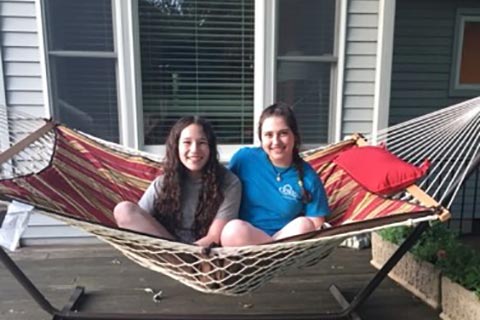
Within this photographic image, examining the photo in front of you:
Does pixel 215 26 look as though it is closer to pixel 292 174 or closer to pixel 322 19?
pixel 322 19

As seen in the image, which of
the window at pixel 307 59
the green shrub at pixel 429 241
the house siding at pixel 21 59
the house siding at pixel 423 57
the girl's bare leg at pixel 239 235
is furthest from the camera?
→ the house siding at pixel 423 57

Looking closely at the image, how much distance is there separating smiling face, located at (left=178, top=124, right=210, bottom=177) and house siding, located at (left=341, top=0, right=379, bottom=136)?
1551mm

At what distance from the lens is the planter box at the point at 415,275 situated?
220cm

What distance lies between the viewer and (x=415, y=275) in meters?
2.35

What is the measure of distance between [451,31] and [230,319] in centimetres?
379

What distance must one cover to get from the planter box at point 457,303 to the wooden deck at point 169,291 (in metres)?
0.12

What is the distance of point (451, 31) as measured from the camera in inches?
171

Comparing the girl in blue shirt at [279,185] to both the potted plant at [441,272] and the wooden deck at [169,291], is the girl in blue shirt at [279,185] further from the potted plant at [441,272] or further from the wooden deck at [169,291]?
the potted plant at [441,272]

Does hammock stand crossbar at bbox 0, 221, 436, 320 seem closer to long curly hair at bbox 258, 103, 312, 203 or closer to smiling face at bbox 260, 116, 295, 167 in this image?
long curly hair at bbox 258, 103, 312, 203

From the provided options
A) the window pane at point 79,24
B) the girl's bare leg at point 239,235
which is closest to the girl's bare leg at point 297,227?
the girl's bare leg at point 239,235

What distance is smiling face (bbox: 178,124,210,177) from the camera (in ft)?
5.94

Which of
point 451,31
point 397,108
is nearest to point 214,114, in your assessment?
point 397,108

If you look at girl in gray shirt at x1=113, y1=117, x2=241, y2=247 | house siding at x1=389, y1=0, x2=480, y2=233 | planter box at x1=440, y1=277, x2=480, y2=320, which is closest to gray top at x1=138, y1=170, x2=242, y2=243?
girl in gray shirt at x1=113, y1=117, x2=241, y2=247

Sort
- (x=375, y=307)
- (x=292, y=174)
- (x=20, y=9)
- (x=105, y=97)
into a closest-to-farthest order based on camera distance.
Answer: (x=292, y=174), (x=375, y=307), (x=20, y=9), (x=105, y=97)
